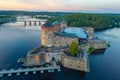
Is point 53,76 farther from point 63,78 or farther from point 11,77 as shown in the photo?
point 11,77

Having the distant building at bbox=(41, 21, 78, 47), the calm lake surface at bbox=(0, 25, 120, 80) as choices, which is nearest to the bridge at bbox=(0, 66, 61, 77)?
the calm lake surface at bbox=(0, 25, 120, 80)

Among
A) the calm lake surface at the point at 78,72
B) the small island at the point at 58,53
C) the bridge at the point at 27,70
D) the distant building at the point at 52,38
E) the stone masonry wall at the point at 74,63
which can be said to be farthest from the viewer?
the distant building at the point at 52,38

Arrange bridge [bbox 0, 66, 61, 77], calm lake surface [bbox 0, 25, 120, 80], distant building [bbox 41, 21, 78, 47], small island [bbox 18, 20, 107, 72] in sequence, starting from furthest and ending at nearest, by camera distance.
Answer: distant building [bbox 41, 21, 78, 47], small island [bbox 18, 20, 107, 72], bridge [bbox 0, 66, 61, 77], calm lake surface [bbox 0, 25, 120, 80]

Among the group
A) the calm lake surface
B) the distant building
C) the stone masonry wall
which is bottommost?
the calm lake surface

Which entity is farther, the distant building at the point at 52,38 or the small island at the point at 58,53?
the distant building at the point at 52,38

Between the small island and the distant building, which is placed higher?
the distant building

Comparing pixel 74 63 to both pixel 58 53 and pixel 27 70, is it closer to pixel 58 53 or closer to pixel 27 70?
pixel 58 53

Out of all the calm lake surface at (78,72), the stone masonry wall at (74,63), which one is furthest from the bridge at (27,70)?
the stone masonry wall at (74,63)

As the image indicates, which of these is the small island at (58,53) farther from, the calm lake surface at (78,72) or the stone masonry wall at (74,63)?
the calm lake surface at (78,72)

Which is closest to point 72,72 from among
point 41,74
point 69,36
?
point 41,74

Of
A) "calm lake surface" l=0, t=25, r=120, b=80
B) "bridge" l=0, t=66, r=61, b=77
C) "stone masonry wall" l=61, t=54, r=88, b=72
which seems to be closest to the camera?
"calm lake surface" l=0, t=25, r=120, b=80

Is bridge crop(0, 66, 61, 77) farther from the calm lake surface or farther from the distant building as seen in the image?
the distant building
